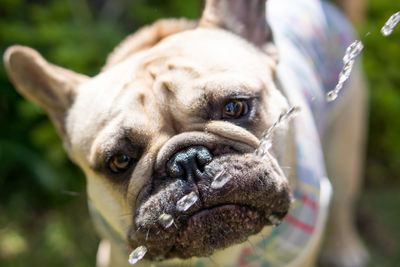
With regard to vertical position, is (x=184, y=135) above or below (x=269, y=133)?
above

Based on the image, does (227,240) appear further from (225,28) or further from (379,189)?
(379,189)

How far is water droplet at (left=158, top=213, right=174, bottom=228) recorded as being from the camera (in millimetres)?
1738

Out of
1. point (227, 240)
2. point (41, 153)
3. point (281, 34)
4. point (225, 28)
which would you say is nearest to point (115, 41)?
point (41, 153)

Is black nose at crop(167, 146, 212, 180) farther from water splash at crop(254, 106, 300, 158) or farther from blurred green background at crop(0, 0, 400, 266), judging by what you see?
blurred green background at crop(0, 0, 400, 266)

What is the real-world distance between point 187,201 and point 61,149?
2243 millimetres

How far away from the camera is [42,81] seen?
92.4 inches

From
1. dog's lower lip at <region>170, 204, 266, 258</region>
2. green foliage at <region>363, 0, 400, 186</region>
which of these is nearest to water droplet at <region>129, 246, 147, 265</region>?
dog's lower lip at <region>170, 204, 266, 258</region>

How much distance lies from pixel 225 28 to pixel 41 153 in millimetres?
2180

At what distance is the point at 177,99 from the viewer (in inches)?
75.4

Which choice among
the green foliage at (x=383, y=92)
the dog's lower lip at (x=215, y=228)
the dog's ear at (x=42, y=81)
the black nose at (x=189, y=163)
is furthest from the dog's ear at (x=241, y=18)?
the green foliage at (x=383, y=92)

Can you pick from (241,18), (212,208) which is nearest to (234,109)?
(212,208)

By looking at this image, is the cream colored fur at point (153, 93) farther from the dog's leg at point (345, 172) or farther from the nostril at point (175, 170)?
the dog's leg at point (345, 172)

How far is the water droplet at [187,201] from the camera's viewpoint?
1.72 metres

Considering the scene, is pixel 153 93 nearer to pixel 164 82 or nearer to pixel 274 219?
pixel 164 82
